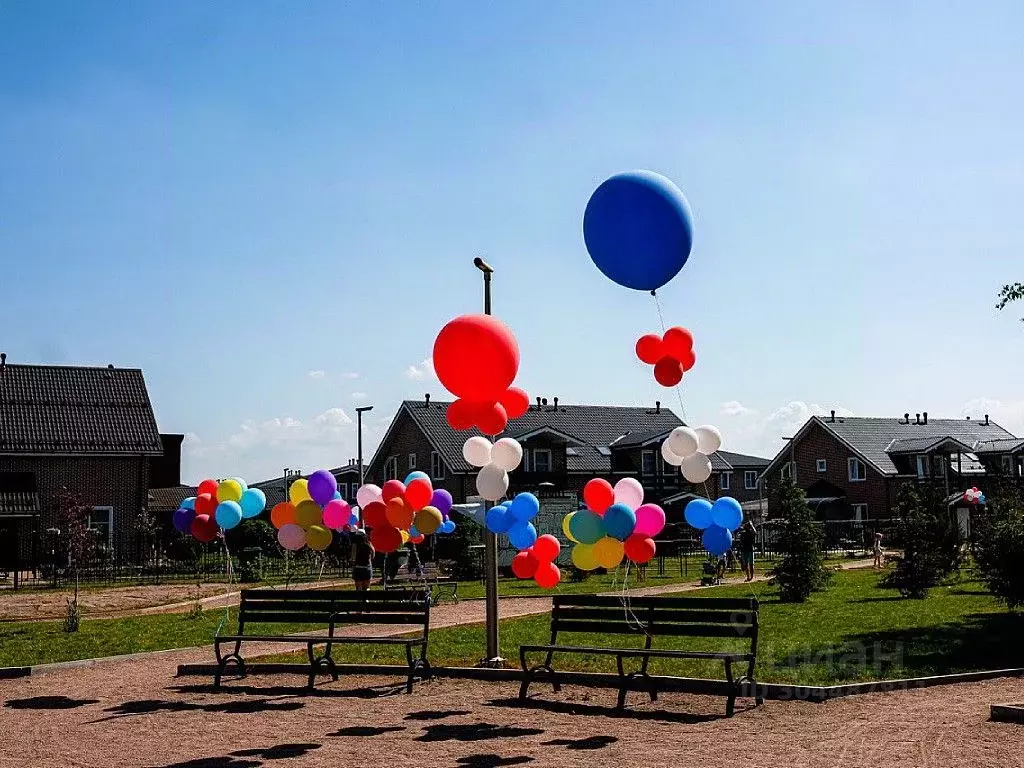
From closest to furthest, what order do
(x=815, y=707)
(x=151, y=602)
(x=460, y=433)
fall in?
(x=815, y=707) < (x=151, y=602) < (x=460, y=433)

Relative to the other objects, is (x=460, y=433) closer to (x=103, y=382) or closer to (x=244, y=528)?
(x=244, y=528)

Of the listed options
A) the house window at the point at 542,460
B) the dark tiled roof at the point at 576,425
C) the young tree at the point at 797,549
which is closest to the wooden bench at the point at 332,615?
the young tree at the point at 797,549

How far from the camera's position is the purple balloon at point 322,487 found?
13328 mm

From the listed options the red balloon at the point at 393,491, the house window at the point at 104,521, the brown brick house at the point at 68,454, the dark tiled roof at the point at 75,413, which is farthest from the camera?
the dark tiled roof at the point at 75,413

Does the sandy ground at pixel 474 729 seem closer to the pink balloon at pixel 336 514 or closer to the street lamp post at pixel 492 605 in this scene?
the street lamp post at pixel 492 605

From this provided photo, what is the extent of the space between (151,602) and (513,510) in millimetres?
16936

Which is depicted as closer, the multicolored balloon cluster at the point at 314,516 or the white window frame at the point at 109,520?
the multicolored balloon cluster at the point at 314,516

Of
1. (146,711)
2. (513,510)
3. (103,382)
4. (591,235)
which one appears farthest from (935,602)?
(103,382)

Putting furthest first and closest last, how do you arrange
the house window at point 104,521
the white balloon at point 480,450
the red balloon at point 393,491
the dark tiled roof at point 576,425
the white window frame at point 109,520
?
1. the dark tiled roof at point 576,425
2. the white window frame at point 109,520
3. the house window at point 104,521
4. the red balloon at point 393,491
5. the white balloon at point 480,450

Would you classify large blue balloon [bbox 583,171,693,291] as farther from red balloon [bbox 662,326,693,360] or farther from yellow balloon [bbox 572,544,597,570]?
yellow balloon [bbox 572,544,597,570]

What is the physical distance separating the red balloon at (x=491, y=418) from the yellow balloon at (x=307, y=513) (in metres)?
3.53

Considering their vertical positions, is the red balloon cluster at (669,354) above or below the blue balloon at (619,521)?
above

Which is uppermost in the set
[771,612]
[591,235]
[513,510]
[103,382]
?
[103,382]

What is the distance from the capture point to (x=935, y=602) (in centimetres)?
2003
